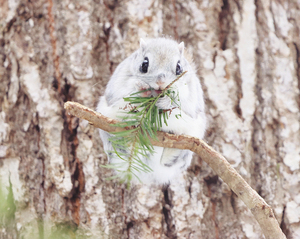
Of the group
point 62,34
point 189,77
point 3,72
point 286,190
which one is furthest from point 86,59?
point 286,190

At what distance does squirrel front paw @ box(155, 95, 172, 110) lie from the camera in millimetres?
1164

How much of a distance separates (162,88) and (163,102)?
0.07 meters

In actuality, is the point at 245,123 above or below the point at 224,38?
below

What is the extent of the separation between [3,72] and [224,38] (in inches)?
55.0

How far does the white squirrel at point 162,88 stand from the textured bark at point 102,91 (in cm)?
24

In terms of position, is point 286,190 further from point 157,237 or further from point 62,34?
point 62,34

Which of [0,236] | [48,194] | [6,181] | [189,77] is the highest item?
[189,77]

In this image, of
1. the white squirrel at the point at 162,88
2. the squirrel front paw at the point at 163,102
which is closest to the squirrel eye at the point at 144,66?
the white squirrel at the point at 162,88

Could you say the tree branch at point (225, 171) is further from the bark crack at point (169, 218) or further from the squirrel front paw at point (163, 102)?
the bark crack at point (169, 218)

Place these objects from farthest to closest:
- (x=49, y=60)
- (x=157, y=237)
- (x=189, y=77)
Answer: (x=49, y=60) → (x=157, y=237) → (x=189, y=77)

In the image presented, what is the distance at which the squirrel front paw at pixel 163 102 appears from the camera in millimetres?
1164

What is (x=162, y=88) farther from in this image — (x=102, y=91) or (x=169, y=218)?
(x=169, y=218)

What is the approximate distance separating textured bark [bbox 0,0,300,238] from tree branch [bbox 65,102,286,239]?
728 mm

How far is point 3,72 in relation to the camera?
1.86 meters
